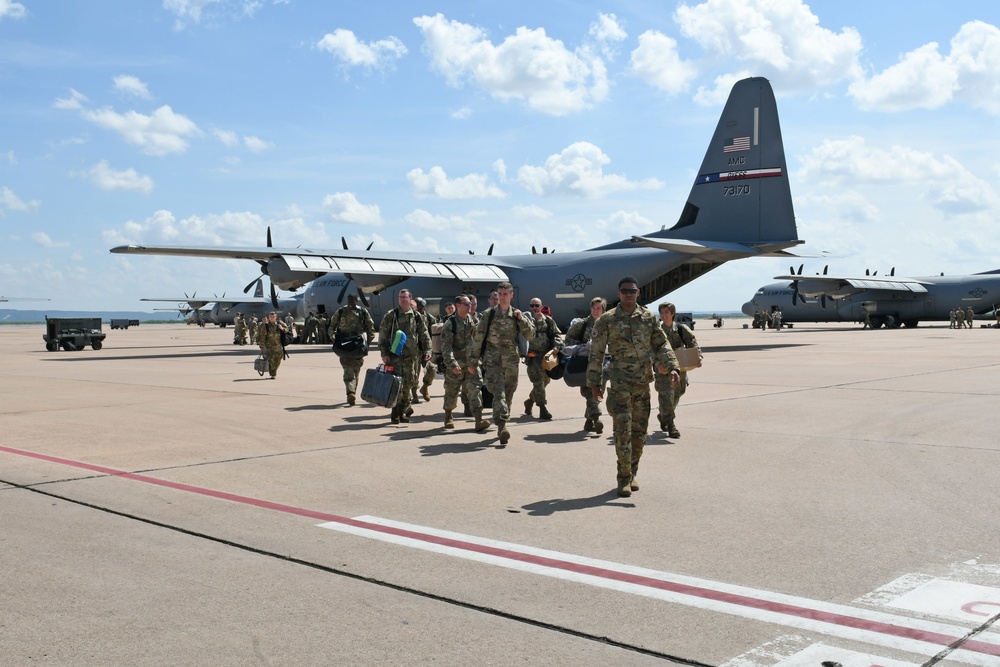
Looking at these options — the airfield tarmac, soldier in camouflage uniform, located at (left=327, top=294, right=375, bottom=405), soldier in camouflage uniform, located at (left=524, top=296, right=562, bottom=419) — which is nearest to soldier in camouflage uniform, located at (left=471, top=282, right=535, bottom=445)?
the airfield tarmac

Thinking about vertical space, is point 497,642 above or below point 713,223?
below

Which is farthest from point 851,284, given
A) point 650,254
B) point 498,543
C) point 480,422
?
point 498,543

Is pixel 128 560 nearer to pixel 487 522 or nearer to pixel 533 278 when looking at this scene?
pixel 487 522

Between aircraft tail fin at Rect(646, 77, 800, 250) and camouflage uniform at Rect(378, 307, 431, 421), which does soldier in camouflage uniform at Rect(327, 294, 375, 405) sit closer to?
camouflage uniform at Rect(378, 307, 431, 421)

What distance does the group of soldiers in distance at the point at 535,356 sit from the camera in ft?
Answer: 26.0

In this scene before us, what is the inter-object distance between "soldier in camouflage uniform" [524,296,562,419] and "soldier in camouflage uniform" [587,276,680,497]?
454cm

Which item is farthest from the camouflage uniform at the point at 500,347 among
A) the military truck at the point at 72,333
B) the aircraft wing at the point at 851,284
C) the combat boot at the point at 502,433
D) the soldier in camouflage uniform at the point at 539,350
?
the aircraft wing at the point at 851,284

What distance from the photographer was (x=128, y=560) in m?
5.62

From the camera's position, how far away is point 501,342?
36.5ft

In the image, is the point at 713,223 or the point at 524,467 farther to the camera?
the point at 713,223

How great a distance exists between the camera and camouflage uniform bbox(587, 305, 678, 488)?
780 cm

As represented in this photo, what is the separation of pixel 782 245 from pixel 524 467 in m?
22.1

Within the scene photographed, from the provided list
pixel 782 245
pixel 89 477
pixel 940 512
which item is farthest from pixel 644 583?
pixel 782 245

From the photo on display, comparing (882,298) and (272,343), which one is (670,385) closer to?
(272,343)
